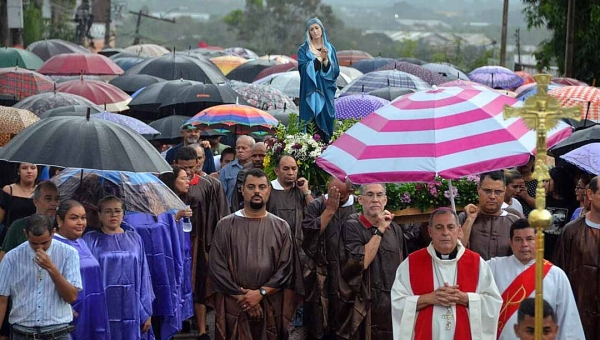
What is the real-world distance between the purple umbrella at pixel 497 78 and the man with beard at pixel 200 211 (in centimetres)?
1834

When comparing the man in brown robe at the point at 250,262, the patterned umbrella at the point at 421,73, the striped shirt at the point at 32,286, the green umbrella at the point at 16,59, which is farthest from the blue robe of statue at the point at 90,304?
the green umbrella at the point at 16,59

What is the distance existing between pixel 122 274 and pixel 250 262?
1.11 metres

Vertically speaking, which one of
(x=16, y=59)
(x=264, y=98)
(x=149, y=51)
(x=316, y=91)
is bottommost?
(x=149, y=51)

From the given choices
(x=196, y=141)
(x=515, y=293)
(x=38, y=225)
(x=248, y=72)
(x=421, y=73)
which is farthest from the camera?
(x=248, y=72)

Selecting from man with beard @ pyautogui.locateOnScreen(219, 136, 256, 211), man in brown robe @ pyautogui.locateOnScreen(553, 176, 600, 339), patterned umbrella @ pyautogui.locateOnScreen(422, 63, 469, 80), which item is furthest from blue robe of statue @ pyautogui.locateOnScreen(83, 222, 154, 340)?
patterned umbrella @ pyautogui.locateOnScreen(422, 63, 469, 80)

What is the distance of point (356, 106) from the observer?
51.7 ft

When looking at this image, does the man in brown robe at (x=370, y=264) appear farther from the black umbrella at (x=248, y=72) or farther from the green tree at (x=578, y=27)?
the green tree at (x=578, y=27)

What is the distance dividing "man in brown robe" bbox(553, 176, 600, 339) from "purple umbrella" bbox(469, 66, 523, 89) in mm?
20549

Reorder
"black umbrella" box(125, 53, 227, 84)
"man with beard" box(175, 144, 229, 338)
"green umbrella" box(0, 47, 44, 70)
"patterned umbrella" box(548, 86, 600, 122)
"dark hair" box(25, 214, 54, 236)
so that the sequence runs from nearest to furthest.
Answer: "dark hair" box(25, 214, 54, 236)
"man with beard" box(175, 144, 229, 338)
"patterned umbrella" box(548, 86, 600, 122)
"black umbrella" box(125, 53, 227, 84)
"green umbrella" box(0, 47, 44, 70)

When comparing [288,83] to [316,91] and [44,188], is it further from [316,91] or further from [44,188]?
[44,188]

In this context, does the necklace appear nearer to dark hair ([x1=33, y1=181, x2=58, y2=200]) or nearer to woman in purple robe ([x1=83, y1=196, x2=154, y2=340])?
woman in purple robe ([x1=83, y1=196, x2=154, y2=340])

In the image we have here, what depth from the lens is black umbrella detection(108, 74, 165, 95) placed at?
23188 mm

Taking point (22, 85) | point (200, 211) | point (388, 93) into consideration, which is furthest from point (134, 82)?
point (200, 211)

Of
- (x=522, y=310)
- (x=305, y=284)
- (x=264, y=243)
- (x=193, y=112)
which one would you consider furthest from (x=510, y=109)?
(x=193, y=112)
